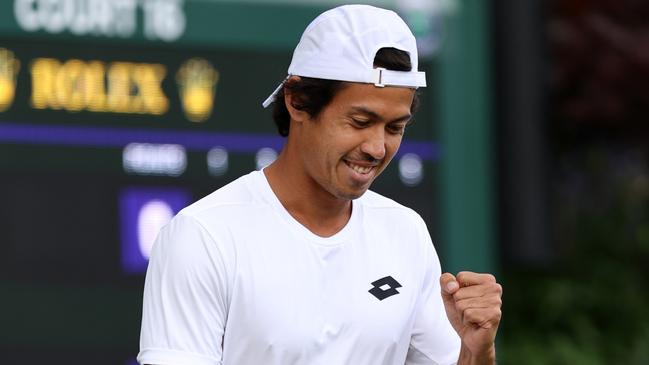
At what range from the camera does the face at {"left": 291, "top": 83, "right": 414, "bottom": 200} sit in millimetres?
3182

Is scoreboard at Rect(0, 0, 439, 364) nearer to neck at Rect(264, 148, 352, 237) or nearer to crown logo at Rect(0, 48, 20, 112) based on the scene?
crown logo at Rect(0, 48, 20, 112)

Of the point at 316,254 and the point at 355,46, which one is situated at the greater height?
the point at 355,46

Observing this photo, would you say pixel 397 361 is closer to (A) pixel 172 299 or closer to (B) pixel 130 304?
(A) pixel 172 299

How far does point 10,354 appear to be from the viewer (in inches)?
217

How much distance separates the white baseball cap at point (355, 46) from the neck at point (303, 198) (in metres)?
0.19

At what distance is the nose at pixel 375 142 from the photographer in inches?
125

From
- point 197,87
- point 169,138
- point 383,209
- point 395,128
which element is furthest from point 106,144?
point 395,128

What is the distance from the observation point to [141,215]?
5.69 metres

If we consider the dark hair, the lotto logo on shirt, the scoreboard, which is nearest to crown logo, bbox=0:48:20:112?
the scoreboard

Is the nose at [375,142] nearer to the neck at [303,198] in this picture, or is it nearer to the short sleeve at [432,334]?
the neck at [303,198]

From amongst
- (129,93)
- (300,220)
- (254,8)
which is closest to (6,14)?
(129,93)

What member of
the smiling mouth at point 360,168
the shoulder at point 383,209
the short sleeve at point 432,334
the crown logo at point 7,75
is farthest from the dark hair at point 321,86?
the crown logo at point 7,75

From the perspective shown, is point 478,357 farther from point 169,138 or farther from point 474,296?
point 169,138

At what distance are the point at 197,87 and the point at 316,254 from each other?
257cm
